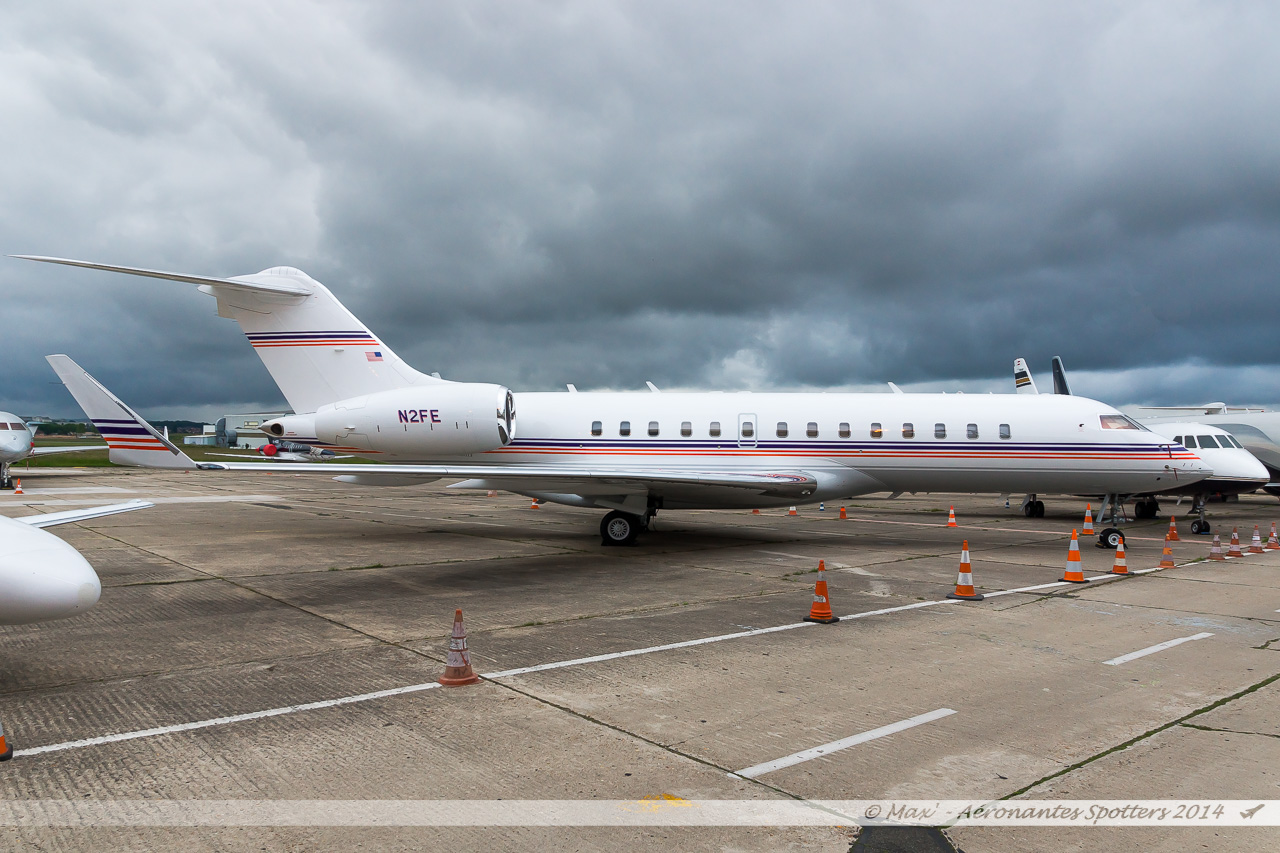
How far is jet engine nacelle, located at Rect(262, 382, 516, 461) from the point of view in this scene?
1270 cm

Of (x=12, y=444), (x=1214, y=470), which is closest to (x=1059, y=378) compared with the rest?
(x=1214, y=470)

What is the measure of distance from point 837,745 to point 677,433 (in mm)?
9677

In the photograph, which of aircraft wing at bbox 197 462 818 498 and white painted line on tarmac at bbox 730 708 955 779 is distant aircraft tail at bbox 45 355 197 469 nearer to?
aircraft wing at bbox 197 462 818 498

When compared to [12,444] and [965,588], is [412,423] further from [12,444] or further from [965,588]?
[12,444]

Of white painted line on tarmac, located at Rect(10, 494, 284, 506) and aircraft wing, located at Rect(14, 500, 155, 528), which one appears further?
white painted line on tarmac, located at Rect(10, 494, 284, 506)

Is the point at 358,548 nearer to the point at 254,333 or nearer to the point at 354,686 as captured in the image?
the point at 254,333

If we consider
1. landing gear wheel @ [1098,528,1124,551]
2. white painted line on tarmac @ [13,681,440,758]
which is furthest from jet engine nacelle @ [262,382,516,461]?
landing gear wheel @ [1098,528,1124,551]

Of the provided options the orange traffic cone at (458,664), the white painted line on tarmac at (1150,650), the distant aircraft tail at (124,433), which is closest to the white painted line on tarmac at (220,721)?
the orange traffic cone at (458,664)

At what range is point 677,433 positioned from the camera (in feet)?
45.9

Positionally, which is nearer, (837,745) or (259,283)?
(837,745)

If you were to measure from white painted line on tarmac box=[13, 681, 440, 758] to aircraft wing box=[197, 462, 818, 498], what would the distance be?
5.15 meters

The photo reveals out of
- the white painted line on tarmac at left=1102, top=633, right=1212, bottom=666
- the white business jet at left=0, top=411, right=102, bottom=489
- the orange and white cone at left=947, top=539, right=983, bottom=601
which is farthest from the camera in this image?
the white business jet at left=0, top=411, right=102, bottom=489

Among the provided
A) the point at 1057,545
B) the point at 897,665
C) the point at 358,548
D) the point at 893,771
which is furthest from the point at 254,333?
the point at 1057,545

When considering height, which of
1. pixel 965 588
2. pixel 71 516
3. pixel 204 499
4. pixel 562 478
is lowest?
pixel 204 499
